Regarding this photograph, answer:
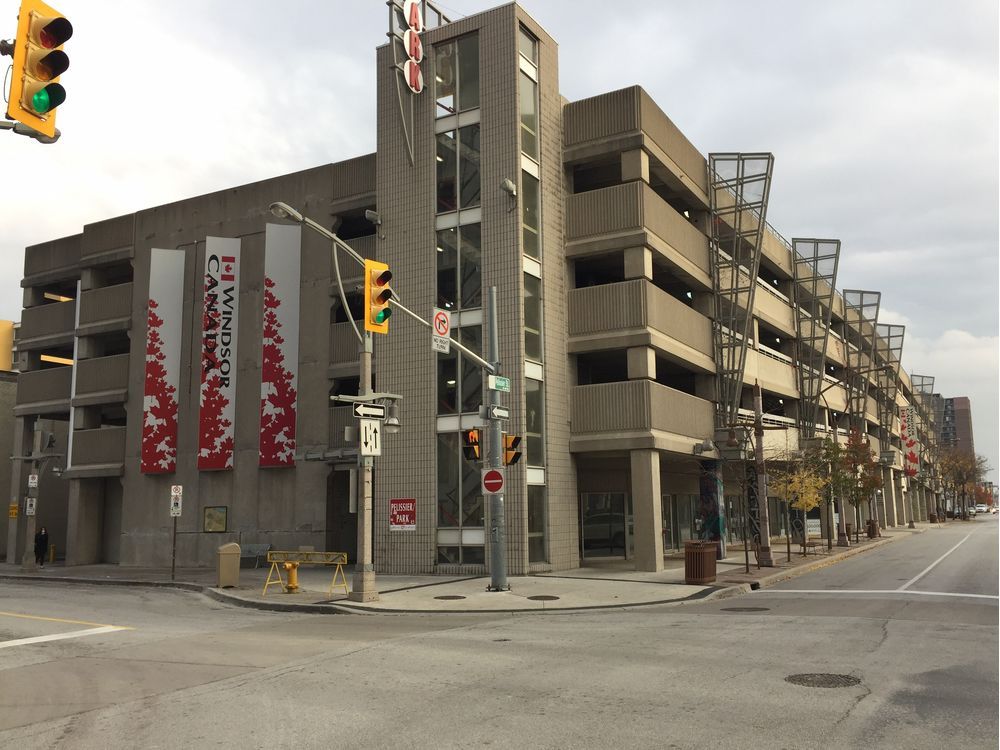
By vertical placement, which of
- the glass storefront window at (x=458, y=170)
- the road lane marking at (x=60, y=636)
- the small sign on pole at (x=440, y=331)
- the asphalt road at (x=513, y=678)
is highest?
the glass storefront window at (x=458, y=170)

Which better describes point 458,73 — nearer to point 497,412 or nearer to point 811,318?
point 497,412

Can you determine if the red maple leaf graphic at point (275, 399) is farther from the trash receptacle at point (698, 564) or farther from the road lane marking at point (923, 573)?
the road lane marking at point (923, 573)

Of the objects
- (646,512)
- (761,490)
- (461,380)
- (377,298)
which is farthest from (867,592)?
(377,298)

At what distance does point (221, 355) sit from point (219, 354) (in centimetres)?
9

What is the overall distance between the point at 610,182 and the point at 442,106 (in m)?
7.48

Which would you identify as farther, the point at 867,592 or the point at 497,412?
the point at 497,412

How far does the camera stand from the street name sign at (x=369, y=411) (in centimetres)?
1891

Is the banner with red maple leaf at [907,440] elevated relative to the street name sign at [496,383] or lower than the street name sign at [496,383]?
elevated

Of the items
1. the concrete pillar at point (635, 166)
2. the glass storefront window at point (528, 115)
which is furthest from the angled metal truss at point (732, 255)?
the glass storefront window at point (528, 115)

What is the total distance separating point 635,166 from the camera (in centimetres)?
2852

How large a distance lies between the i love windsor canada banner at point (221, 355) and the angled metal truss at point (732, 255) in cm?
1674

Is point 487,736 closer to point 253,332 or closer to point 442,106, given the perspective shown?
point 442,106

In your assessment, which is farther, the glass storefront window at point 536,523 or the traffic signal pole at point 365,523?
the glass storefront window at point 536,523

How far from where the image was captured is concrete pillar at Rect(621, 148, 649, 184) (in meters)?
28.4
